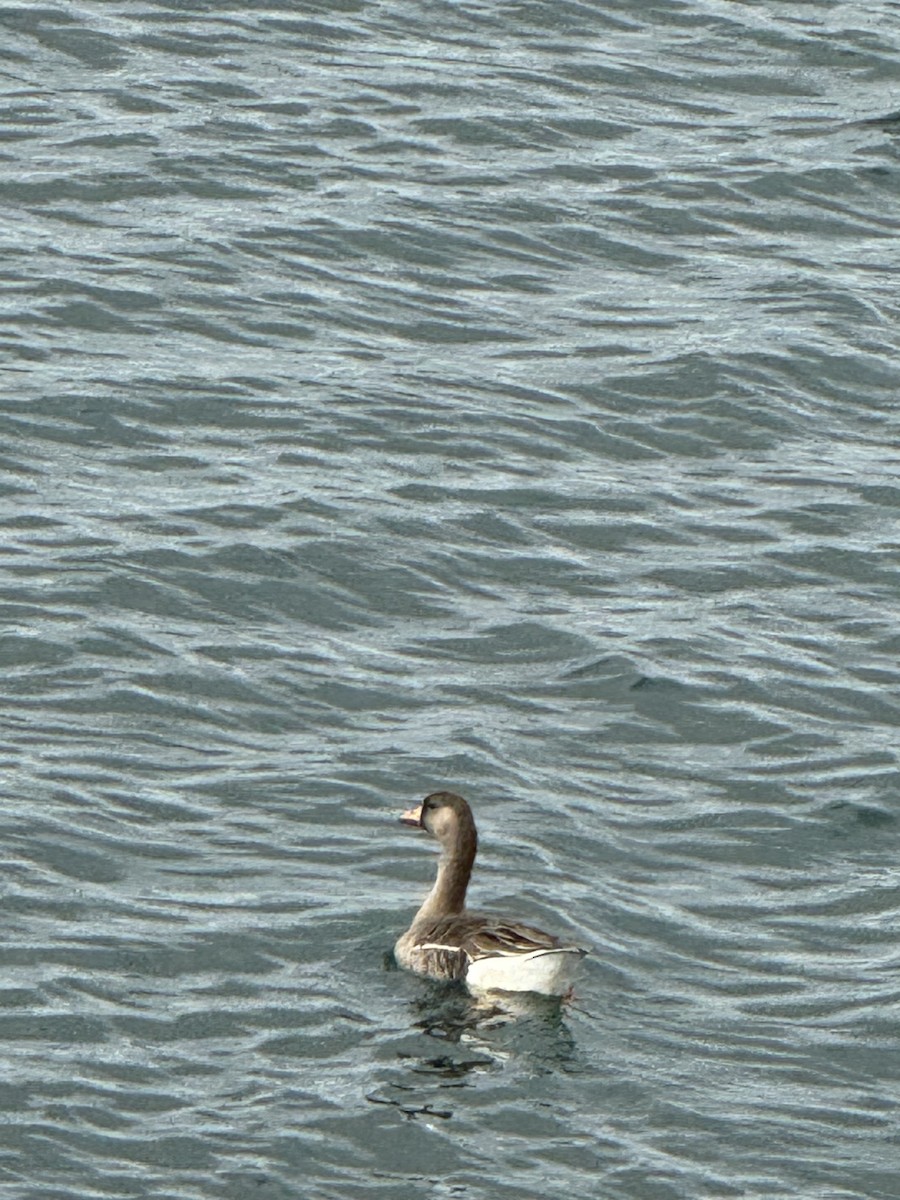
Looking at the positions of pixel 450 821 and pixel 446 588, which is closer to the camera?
pixel 450 821

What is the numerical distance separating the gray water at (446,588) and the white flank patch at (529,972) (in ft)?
0.55

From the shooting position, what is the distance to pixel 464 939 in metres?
14.1

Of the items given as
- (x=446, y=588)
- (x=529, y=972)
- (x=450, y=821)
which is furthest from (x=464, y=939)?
(x=446, y=588)

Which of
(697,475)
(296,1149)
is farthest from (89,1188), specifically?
(697,475)

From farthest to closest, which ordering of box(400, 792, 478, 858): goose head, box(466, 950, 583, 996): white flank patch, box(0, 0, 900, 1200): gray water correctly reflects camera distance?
1. box(400, 792, 478, 858): goose head
2. box(466, 950, 583, 996): white flank patch
3. box(0, 0, 900, 1200): gray water

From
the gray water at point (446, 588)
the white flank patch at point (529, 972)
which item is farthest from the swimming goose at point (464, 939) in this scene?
the gray water at point (446, 588)

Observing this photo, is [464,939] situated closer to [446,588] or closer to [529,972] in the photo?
[529,972]

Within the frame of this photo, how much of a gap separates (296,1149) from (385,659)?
6042 millimetres

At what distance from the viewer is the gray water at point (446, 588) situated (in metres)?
12.6

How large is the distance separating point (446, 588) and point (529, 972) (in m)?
5.48

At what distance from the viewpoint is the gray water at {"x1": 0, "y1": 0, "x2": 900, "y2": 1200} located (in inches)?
497

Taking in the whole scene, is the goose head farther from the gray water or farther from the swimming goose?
the gray water

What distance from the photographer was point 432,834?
14.7m

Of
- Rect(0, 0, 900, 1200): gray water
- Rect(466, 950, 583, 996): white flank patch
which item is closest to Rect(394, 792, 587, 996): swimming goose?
Rect(466, 950, 583, 996): white flank patch
